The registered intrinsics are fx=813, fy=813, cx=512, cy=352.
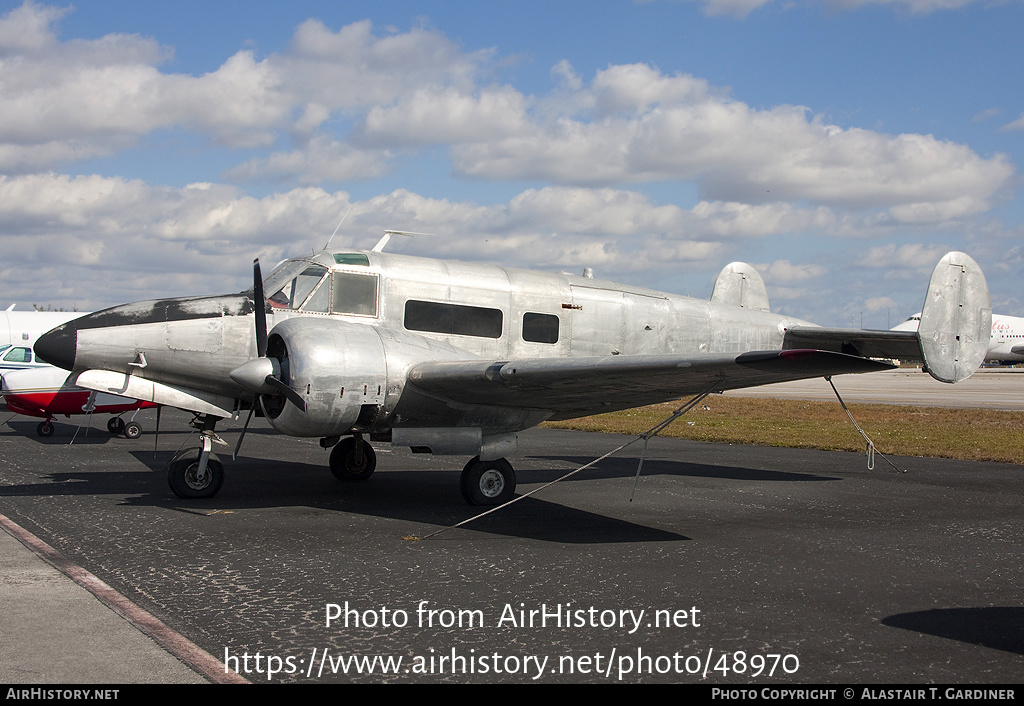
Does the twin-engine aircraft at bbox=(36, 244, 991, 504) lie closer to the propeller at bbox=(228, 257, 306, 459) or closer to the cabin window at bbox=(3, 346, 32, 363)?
the propeller at bbox=(228, 257, 306, 459)

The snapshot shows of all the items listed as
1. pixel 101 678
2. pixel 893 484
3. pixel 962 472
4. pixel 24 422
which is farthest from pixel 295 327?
pixel 24 422

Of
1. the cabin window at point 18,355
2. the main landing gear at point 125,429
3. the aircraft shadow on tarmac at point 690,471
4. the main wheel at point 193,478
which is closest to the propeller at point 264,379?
the main wheel at point 193,478

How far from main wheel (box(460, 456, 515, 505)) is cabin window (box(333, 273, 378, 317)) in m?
2.47

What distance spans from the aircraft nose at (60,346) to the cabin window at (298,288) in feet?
7.81

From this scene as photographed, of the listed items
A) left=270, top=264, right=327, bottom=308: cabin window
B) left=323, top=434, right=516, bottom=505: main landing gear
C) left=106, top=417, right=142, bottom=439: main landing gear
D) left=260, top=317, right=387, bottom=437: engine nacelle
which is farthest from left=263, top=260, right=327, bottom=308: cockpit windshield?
left=106, top=417, right=142, bottom=439: main landing gear

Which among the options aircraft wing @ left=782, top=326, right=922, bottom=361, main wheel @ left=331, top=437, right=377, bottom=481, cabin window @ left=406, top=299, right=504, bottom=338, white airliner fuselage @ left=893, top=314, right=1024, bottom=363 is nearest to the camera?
cabin window @ left=406, top=299, right=504, bottom=338

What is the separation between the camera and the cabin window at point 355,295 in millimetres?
10758

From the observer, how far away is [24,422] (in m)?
25.0

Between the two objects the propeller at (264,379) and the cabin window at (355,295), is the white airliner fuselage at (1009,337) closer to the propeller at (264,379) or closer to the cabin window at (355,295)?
the cabin window at (355,295)

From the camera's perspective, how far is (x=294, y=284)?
35.5 ft

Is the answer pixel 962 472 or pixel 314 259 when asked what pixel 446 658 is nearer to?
pixel 314 259

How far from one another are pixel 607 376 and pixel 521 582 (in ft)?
9.21

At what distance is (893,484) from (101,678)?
1171 centimetres

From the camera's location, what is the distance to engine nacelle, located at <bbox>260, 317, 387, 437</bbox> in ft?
29.4
